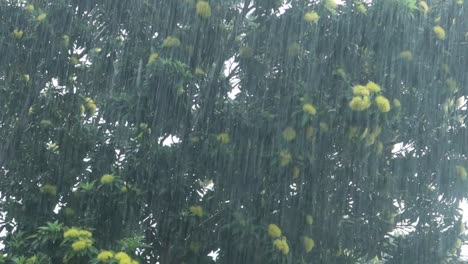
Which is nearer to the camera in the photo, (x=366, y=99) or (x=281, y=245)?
(x=366, y=99)

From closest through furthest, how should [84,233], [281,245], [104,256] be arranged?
[104,256], [84,233], [281,245]

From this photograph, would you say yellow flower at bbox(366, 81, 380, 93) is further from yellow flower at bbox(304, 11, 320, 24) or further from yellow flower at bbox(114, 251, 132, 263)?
yellow flower at bbox(114, 251, 132, 263)

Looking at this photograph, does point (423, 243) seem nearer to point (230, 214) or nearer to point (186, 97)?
point (230, 214)

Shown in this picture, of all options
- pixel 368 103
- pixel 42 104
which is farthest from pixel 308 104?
pixel 42 104

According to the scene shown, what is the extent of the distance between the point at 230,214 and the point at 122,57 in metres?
1.69

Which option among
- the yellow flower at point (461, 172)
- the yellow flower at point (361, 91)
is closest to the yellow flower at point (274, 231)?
the yellow flower at point (361, 91)

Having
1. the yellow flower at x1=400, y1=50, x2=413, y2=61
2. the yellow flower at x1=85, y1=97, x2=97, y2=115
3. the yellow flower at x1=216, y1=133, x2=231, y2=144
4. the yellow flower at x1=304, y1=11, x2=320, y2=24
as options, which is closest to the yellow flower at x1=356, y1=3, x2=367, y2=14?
the yellow flower at x1=304, y1=11, x2=320, y2=24

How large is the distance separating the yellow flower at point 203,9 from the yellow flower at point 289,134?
122 cm

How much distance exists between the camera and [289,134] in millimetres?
7156

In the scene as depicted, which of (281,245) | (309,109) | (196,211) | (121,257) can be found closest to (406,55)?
(309,109)

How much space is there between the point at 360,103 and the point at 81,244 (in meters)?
2.42

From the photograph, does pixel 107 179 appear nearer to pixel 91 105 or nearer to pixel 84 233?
pixel 84 233

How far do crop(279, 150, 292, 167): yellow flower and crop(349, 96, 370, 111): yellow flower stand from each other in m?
0.69

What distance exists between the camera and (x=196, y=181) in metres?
7.76
